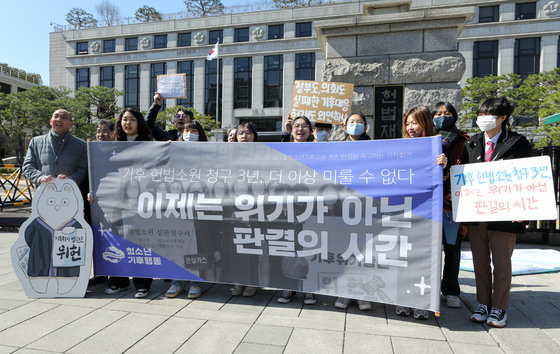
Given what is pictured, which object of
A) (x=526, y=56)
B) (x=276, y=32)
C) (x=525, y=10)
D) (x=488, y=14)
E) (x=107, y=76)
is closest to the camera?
(x=526, y=56)

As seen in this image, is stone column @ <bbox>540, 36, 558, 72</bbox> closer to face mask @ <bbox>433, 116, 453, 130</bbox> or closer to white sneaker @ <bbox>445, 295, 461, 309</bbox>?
face mask @ <bbox>433, 116, 453, 130</bbox>

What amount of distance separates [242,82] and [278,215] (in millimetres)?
35927

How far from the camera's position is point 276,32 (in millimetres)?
36594

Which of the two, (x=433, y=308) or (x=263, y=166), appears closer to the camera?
(x=433, y=308)

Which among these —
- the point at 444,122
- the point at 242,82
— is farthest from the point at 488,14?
the point at 444,122

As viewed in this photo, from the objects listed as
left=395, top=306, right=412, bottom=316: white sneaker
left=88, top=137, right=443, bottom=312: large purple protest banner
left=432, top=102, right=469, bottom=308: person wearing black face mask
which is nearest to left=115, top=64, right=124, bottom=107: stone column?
left=88, top=137, right=443, bottom=312: large purple protest banner

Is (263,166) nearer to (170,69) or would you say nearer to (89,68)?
(170,69)

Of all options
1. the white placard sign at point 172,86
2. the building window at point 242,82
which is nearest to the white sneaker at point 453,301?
the white placard sign at point 172,86

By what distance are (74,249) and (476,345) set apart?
149 inches

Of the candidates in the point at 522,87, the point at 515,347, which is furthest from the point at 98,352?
the point at 522,87

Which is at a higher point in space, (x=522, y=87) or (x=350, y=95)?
(x=522, y=87)

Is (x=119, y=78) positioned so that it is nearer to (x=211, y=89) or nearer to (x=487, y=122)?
(x=211, y=89)

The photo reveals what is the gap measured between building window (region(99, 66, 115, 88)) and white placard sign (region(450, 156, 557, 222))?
150ft

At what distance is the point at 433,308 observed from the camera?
2809 mm
